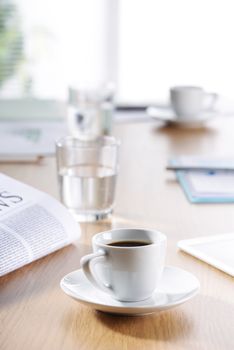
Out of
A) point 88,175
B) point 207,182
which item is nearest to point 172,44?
point 207,182

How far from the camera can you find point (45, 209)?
1.09 metres

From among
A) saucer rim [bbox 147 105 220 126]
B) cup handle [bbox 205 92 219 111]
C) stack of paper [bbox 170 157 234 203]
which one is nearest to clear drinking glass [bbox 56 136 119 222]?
stack of paper [bbox 170 157 234 203]

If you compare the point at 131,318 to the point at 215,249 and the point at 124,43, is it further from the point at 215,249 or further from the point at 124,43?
the point at 124,43

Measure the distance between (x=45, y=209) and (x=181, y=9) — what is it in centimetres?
261

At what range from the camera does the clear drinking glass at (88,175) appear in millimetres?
1195

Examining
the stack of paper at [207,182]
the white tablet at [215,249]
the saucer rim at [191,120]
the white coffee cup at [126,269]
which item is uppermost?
the white coffee cup at [126,269]

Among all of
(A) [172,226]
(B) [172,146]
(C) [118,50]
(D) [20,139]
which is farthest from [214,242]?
(C) [118,50]

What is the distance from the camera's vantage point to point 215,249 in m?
1.04

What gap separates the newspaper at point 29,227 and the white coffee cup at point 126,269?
17cm

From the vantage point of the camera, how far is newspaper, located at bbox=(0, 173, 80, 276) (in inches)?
38.8

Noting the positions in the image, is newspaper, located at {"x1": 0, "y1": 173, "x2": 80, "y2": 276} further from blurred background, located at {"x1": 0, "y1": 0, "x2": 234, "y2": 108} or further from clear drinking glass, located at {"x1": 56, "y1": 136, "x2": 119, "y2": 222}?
blurred background, located at {"x1": 0, "y1": 0, "x2": 234, "y2": 108}

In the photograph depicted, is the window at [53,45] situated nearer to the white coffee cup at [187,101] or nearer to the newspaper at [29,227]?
the white coffee cup at [187,101]

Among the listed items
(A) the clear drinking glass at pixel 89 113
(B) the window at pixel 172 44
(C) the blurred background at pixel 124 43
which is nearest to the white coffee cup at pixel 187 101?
(A) the clear drinking glass at pixel 89 113

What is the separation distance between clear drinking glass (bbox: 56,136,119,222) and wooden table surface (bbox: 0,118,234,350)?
32mm
